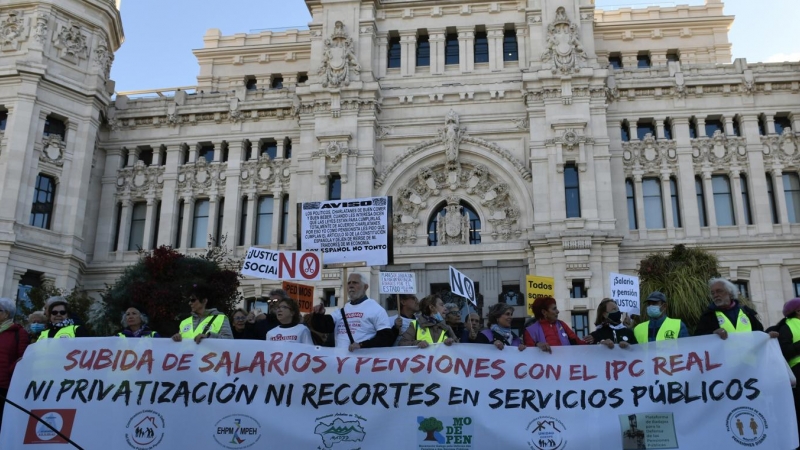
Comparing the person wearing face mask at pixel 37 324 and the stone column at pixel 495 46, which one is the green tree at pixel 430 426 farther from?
the stone column at pixel 495 46

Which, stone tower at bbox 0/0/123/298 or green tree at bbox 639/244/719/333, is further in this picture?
stone tower at bbox 0/0/123/298

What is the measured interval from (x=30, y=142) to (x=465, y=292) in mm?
22014

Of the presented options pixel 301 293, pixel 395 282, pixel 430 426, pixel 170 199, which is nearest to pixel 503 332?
pixel 430 426

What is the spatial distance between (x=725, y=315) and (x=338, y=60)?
25370 millimetres

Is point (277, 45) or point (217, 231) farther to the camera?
point (277, 45)

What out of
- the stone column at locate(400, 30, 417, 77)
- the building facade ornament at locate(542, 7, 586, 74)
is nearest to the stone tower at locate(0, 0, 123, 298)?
the stone column at locate(400, 30, 417, 77)

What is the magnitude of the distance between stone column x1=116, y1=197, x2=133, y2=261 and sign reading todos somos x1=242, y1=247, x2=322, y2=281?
20.4m

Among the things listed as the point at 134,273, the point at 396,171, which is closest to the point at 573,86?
the point at 396,171

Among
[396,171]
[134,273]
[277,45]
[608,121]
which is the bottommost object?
[134,273]

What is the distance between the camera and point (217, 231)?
33.3 metres

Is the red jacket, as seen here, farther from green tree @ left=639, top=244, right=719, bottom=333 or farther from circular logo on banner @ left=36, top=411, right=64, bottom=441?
green tree @ left=639, top=244, right=719, bottom=333

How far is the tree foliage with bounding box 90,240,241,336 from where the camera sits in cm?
2327

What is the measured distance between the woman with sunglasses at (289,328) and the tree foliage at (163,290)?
12.5 m

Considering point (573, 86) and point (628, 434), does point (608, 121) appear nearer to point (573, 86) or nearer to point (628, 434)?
point (573, 86)
